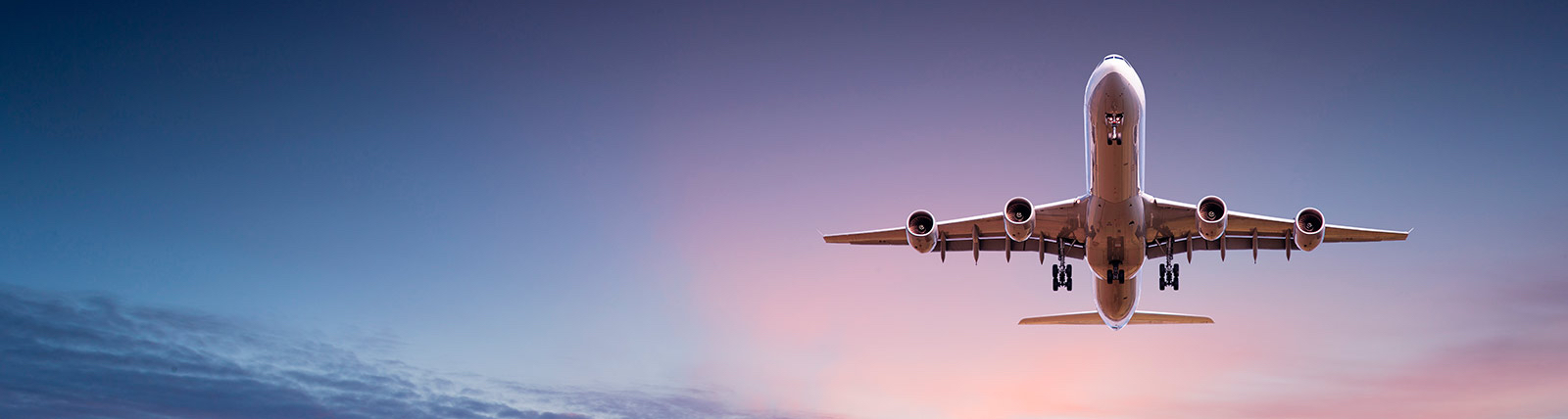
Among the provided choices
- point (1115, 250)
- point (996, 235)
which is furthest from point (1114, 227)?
point (996, 235)

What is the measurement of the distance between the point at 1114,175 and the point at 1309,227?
7991 millimetres

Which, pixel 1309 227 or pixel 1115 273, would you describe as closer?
pixel 1309 227

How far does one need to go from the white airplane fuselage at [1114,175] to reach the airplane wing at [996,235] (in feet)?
2.91

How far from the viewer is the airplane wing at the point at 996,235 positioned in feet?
138

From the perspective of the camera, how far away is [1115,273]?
43062mm

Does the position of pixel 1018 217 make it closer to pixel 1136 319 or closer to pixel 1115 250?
pixel 1115 250

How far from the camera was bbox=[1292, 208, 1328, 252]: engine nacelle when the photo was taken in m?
40.3

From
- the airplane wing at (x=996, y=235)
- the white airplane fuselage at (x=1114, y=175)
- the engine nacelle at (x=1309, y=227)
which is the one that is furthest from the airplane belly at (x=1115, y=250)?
the engine nacelle at (x=1309, y=227)

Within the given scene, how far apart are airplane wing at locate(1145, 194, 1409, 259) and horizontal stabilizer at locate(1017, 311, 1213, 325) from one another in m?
6.46

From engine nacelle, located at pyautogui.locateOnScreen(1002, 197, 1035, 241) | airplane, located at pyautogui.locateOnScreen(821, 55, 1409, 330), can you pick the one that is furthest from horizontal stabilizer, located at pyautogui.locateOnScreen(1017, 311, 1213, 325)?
engine nacelle, located at pyautogui.locateOnScreen(1002, 197, 1035, 241)

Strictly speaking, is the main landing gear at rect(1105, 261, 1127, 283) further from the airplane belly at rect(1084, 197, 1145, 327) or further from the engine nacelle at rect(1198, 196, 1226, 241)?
the engine nacelle at rect(1198, 196, 1226, 241)

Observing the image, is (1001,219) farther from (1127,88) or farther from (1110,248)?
(1127,88)

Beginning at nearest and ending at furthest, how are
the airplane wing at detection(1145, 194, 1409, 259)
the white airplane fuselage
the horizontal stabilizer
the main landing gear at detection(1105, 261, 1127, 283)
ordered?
the white airplane fuselage → the airplane wing at detection(1145, 194, 1409, 259) → the main landing gear at detection(1105, 261, 1127, 283) → the horizontal stabilizer

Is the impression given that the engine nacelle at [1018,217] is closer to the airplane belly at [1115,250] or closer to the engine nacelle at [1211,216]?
the airplane belly at [1115,250]
